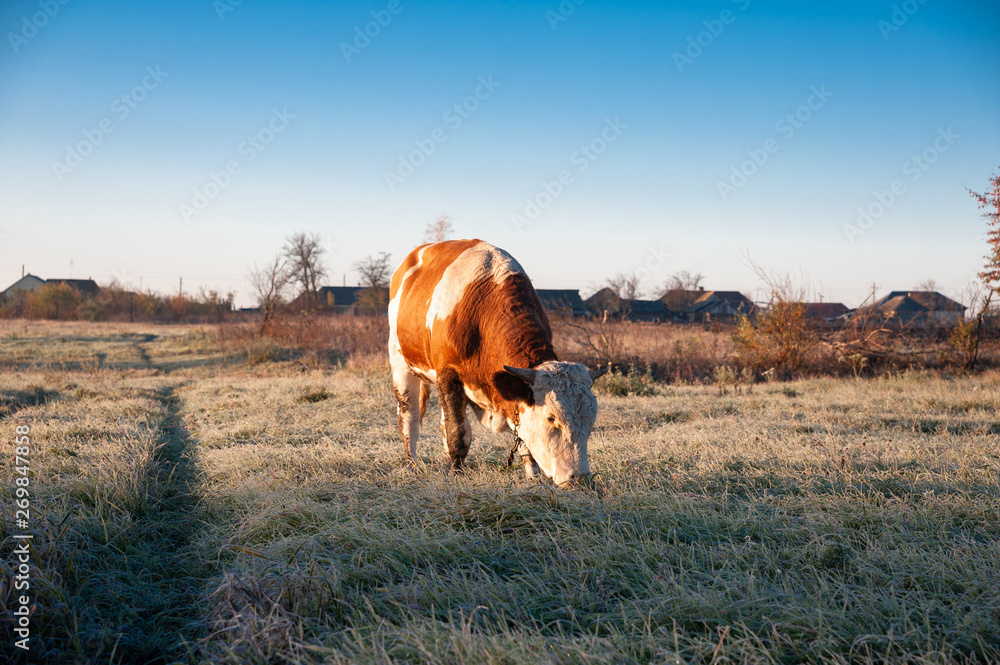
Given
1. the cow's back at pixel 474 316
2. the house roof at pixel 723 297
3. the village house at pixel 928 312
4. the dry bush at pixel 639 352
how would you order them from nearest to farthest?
1. the cow's back at pixel 474 316
2. the dry bush at pixel 639 352
3. the village house at pixel 928 312
4. the house roof at pixel 723 297

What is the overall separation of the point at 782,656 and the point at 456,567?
5.23ft

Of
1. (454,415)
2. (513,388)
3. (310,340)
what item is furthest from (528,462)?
(310,340)

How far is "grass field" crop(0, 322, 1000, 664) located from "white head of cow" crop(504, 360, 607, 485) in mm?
209

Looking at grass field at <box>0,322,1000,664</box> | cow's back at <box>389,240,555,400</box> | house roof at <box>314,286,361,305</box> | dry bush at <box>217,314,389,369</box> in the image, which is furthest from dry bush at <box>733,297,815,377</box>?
house roof at <box>314,286,361,305</box>

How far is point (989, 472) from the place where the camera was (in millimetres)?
4539

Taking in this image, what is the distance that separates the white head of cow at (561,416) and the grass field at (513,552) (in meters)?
0.21

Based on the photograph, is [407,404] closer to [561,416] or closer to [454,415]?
[454,415]

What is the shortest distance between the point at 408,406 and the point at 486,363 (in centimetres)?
176

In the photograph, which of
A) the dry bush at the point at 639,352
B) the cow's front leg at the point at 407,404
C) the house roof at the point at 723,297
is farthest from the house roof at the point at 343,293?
the cow's front leg at the point at 407,404

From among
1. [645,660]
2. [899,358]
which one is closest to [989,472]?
[645,660]

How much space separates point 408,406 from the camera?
6.13 meters

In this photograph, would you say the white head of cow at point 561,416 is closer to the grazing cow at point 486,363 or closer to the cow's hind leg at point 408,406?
the grazing cow at point 486,363

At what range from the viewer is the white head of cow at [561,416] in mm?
3957

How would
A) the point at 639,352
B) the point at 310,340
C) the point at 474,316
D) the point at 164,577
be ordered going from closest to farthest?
the point at 164,577, the point at 474,316, the point at 639,352, the point at 310,340
